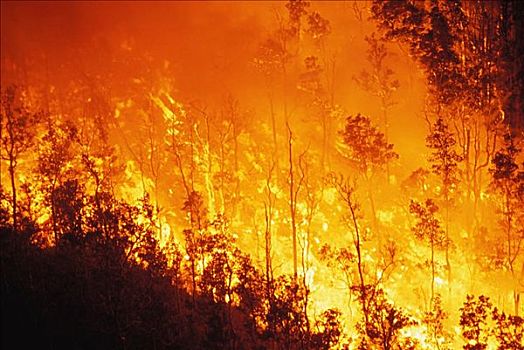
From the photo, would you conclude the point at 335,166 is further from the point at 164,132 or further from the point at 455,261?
the point at 164,132

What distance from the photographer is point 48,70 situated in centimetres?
4309

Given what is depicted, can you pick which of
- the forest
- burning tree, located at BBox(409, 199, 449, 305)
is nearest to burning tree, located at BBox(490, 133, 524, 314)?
the forest

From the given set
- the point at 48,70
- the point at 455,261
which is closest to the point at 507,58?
the point at 455,261

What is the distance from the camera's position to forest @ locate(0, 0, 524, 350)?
24.8m

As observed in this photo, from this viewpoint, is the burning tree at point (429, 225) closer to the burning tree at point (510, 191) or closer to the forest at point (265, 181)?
the forest at point (265, 181)

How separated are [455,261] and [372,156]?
1039 centimetres

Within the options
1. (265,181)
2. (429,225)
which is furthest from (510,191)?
(265,181)

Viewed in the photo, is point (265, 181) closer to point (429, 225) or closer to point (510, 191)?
point (429, 225)

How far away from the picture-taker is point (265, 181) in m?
39.3

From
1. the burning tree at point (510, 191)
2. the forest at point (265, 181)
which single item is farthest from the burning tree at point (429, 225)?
the burning tree at point (510, 191)

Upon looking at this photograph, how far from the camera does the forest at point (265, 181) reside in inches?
975

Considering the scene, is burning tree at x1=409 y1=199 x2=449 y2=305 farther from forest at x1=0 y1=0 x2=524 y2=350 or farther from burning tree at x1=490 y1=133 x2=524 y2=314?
burning tree at x1=490 y1=133 x2=524 y2=314

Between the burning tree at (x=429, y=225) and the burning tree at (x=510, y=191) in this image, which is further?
the burning tree at (x=429, y=225)

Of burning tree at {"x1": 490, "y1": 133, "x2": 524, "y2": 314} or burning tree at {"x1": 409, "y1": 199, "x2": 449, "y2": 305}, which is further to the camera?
burning tree at {"x1": 409, "y1": 199, "x2": 449, "y2": 305}
